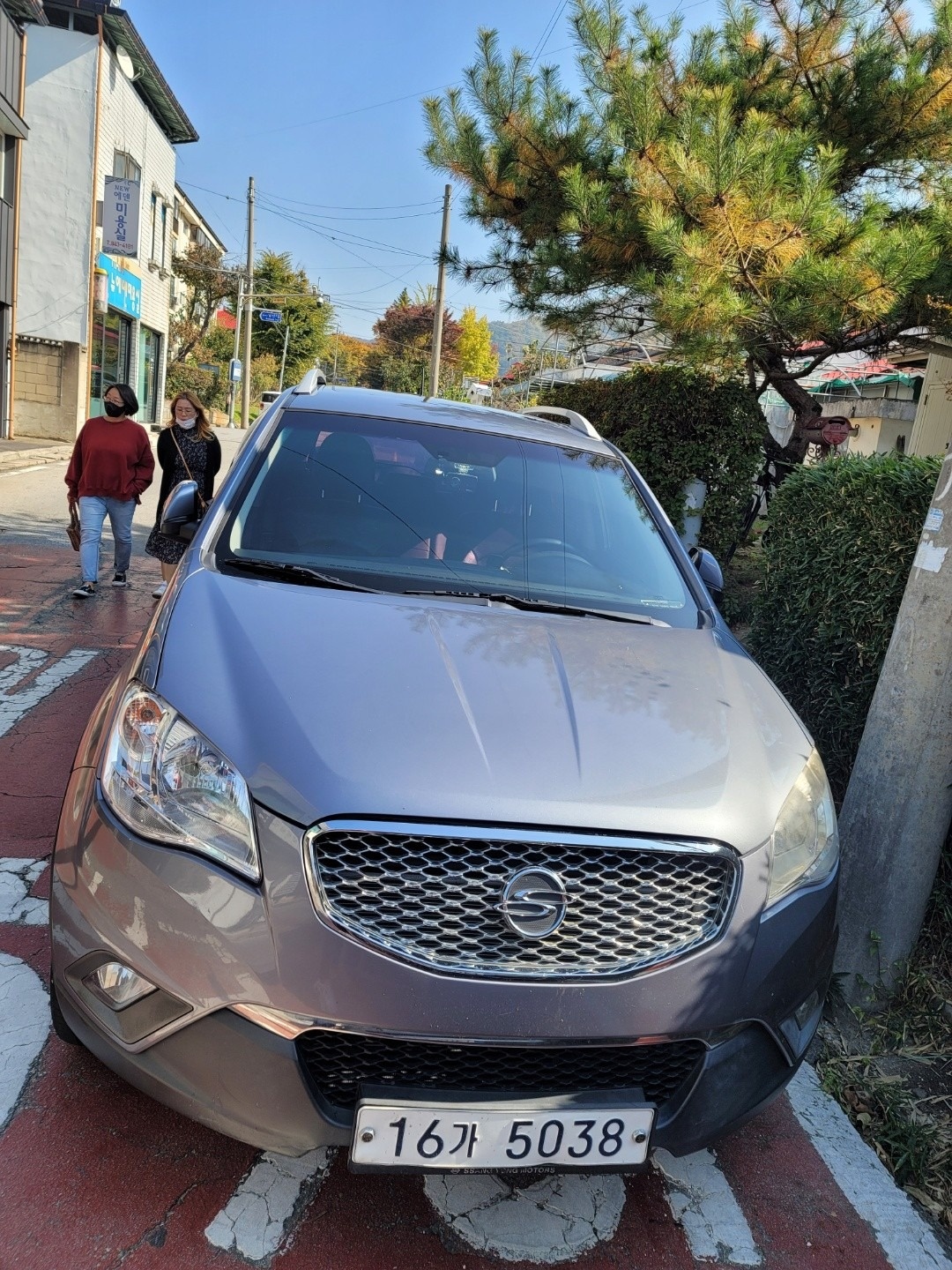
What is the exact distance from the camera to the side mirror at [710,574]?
356 centimetres

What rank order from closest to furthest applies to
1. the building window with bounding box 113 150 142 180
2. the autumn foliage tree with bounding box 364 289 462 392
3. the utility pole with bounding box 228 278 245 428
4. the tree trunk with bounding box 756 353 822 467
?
the tree trunk with bounding box 756 353 822 467 < the building window with bounding box 113 150 142 180 < the utility pole with bounding box 228 278 245 428 < the autumn foliage tree with bounding box 364 289 462 392

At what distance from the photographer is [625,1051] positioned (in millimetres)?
1977

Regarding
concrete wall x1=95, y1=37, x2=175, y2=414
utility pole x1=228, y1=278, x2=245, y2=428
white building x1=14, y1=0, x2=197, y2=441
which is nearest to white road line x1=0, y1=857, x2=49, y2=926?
white building x1=14, y1=0, x2=197, y2=441

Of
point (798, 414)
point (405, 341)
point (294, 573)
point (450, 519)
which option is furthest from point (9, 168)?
point (405, 341)

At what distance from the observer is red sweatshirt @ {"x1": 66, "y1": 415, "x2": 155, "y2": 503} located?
24.8ft

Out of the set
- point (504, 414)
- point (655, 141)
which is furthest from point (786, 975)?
point (655, 141)

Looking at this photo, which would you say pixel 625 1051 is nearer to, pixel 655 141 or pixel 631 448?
pixel 655 141

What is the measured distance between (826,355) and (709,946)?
6621 mm

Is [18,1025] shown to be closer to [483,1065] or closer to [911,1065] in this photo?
[483,1065]

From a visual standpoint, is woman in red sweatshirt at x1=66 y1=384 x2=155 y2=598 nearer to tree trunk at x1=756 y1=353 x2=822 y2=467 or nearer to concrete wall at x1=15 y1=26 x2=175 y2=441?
tree trunk at x1=756 y1=353 x2=822 y2=467

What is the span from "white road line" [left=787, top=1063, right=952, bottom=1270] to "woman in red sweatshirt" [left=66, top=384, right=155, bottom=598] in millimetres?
6299

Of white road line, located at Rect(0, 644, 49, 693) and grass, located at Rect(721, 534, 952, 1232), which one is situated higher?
white road line, located at Rect(0, 644, 49, 693)

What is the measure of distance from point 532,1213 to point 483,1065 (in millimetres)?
612

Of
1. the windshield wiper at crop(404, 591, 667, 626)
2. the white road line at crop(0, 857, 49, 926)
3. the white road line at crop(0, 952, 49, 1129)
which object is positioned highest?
the windshield wiper at crop(404, 591, 667, 626)
